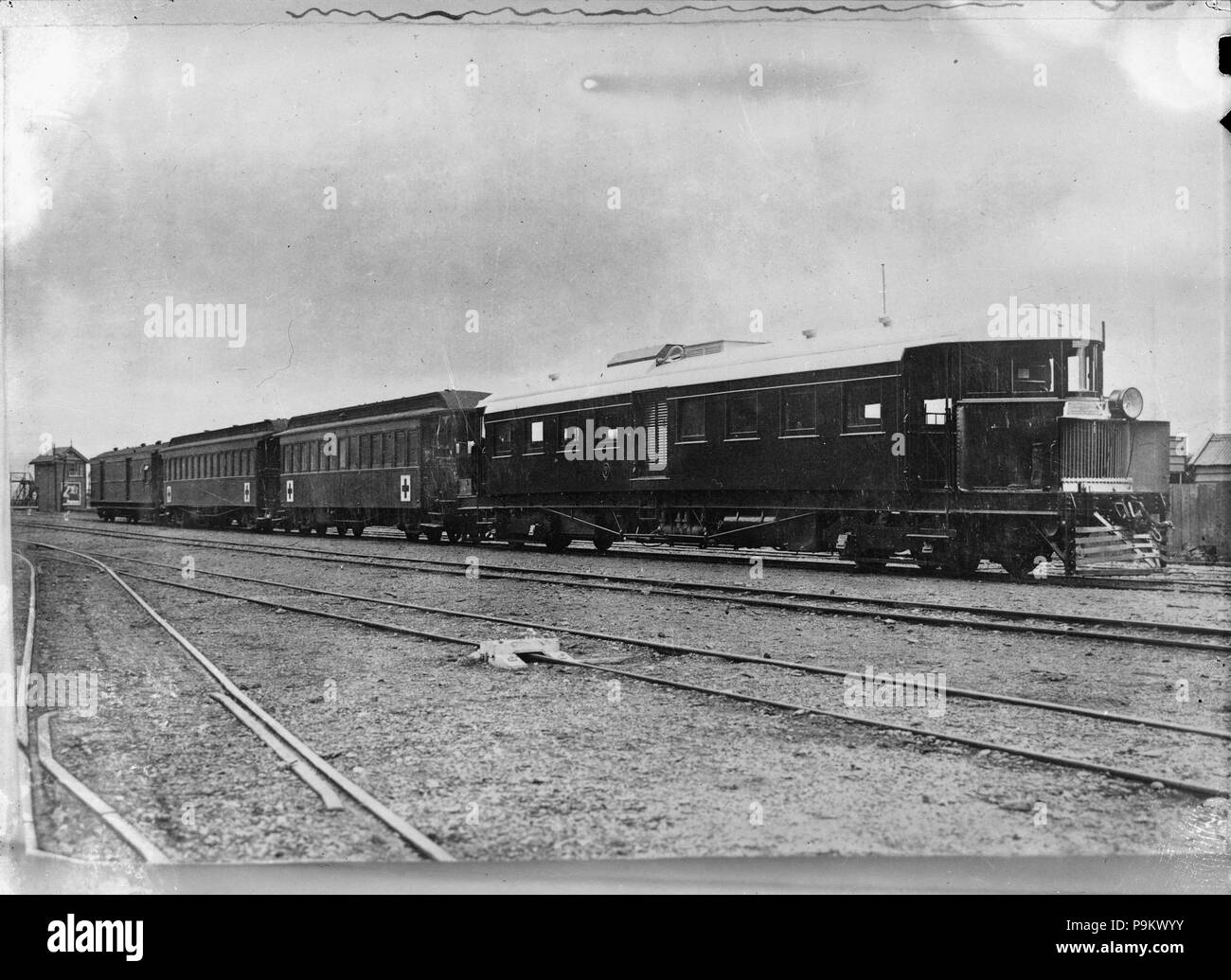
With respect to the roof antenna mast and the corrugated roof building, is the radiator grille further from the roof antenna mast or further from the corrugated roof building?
the roof antenna mast

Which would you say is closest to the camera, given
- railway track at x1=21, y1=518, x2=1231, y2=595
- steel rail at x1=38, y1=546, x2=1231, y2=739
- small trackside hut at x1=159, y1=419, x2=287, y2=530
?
steel rail at x1=38, y1=546, x2=1231, y2=739

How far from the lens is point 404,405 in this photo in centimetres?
1571

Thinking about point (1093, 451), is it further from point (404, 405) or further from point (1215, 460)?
point (404, 405)

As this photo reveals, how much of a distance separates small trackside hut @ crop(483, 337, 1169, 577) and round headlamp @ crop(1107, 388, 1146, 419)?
0.03 metres

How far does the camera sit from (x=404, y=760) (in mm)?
4348

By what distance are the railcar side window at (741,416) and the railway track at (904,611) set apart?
2.23 m

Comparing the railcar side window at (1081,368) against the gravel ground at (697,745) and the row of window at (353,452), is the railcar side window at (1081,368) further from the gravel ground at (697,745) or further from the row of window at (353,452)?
the row of window at (353,452)

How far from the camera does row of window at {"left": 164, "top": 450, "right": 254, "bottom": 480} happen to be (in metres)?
16.6

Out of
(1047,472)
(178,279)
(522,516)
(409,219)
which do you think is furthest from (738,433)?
(178,279)

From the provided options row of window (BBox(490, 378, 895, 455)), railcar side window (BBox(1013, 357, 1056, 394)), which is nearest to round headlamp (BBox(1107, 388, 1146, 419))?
railcar side window (BBox(1013, 357, 1056, 394))

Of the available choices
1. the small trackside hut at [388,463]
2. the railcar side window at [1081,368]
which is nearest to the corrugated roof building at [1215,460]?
the railcar side window at [1081,368]

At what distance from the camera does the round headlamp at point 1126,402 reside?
778 centimetres

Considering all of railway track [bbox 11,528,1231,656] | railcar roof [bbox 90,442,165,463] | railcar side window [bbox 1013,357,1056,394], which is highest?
railcar side window [bbox 1013,357,1056,394]

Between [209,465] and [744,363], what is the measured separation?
12110 millimetres
